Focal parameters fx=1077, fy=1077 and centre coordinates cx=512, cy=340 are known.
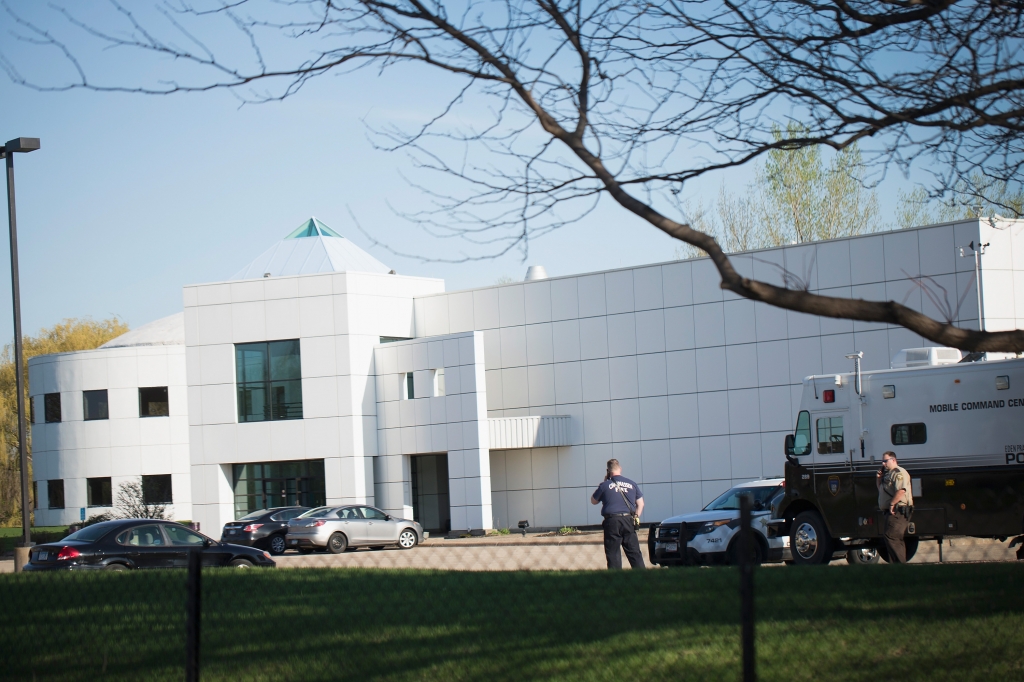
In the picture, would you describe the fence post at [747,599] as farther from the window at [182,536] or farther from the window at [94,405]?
the window at [94,405]

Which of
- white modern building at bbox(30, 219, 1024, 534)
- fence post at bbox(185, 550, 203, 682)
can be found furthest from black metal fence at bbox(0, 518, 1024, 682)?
white modern building at bbox(30, 219, 1024, 534)

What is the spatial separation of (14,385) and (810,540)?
67599 mm

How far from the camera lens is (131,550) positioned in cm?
1922

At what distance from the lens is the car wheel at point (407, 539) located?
3284cm

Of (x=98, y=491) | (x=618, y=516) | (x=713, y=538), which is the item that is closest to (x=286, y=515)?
(x=713, y=538)

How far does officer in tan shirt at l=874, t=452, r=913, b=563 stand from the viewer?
15.3m

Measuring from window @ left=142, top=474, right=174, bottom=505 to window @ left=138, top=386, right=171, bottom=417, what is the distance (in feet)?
10.9

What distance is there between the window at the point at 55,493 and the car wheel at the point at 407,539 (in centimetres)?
3221

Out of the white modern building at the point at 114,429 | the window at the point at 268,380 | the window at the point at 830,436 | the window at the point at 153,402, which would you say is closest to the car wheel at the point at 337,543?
the window at the point at 268,380

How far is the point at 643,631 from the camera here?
838 cm

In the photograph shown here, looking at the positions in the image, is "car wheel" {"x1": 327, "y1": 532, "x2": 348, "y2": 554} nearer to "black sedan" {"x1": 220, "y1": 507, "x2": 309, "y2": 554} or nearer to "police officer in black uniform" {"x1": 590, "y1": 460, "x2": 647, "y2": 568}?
"black sedan" {"x1": 220, "y1": 507, "x2": 309, "y2": 554}

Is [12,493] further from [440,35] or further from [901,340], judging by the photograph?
[440,35]

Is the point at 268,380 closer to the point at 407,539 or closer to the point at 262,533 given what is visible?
the point at 262,533

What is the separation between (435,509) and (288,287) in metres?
10.5
